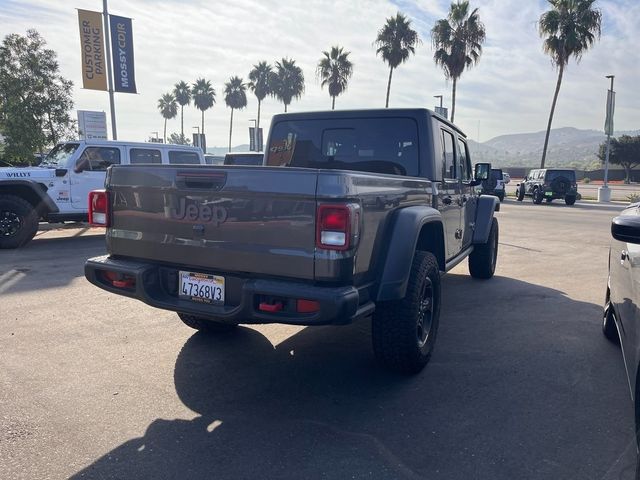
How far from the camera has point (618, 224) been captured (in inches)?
89.0

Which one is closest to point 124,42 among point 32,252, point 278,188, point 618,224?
point 32,252

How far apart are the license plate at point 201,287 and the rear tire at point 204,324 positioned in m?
1.15

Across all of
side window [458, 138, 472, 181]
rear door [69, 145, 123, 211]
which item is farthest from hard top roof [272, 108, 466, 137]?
rear door [69, 145, 123, 211]

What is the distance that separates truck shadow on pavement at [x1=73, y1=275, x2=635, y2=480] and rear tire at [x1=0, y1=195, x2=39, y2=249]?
6.28m

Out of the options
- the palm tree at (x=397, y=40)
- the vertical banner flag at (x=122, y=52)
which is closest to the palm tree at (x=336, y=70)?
the palm tree at (x=397, y=40)

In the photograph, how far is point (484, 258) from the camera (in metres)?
7.01

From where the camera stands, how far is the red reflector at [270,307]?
295 centimetres

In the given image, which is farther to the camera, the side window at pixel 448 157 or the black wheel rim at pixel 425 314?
the side window at pixel 448 157

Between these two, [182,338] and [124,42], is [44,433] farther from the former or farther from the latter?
[124,42]

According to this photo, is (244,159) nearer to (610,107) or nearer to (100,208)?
(100,208)

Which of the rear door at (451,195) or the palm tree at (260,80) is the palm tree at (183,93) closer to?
the palm tree at (260,80)

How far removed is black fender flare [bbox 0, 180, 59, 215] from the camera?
8914 millimetres

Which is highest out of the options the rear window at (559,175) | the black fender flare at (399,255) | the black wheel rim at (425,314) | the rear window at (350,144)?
the rear window at (350,144)

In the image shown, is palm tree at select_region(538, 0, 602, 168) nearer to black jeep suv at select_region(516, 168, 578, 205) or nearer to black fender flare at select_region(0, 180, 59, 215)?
black jeep suv at select_region(516, 168, 578, 205)
